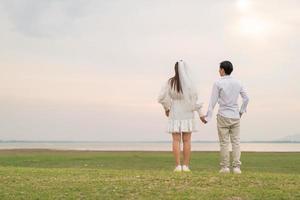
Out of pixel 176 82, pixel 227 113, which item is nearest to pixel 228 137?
pixel 227 113

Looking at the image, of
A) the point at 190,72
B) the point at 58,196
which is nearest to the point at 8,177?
the point at 58,196

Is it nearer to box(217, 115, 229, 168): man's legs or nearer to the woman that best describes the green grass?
box(217, 115, 229, 168): man's legs

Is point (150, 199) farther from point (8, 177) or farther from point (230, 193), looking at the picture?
point (8, 177)

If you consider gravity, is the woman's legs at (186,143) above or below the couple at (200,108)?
below

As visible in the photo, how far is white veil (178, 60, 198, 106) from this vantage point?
43.3 feet

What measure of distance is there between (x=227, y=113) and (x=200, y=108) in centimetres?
70

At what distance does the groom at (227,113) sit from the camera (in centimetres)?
1284

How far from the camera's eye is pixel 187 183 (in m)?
10.9

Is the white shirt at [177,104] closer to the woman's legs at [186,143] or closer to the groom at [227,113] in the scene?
the groom at [227,113]

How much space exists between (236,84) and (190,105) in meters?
1.27

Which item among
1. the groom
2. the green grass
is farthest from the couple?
the green grass

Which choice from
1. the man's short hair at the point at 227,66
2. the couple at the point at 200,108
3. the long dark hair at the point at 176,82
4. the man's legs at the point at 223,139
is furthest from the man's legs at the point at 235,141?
the long dark hair at the point at 176,82

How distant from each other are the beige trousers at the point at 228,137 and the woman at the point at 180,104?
2.24 ft

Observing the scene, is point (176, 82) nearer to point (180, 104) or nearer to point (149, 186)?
point (180, 104)
